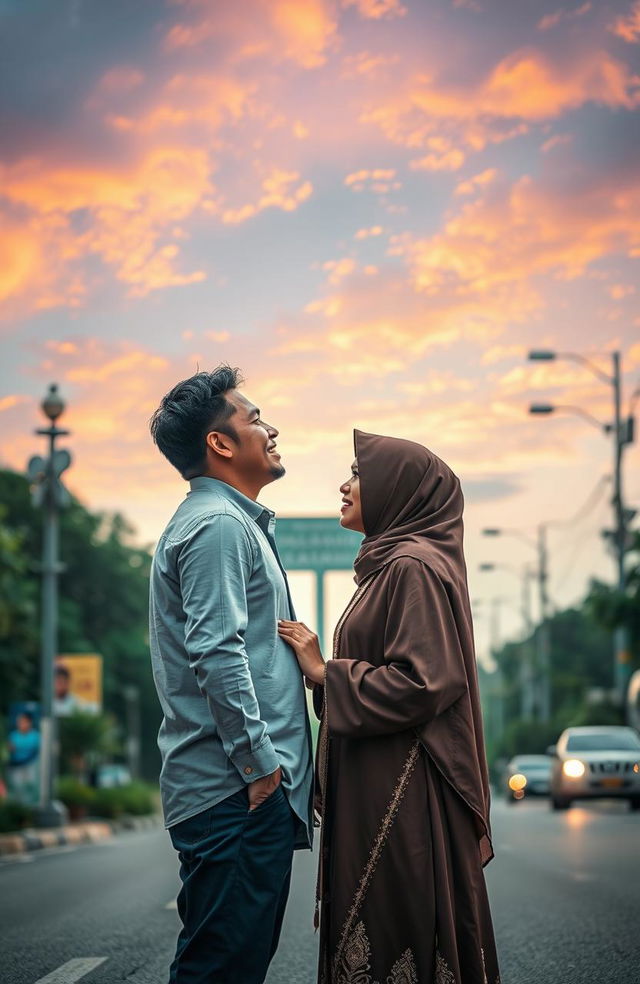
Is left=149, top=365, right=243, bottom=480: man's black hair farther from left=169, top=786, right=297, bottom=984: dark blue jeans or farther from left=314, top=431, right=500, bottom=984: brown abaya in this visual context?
left=169, top=786, right=297, bottom=984: dark blue jeans

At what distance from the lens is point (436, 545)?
3.95m

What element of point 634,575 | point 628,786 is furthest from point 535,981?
point 634,575

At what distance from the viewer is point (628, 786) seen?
79.6ft

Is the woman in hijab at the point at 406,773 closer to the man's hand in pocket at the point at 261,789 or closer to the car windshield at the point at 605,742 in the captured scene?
the man's hand in pocket at the point at 261,789

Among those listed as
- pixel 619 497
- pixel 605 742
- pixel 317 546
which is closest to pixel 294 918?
pixel 605 742

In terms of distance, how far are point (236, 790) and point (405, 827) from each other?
1.52ft

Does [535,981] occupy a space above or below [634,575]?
below

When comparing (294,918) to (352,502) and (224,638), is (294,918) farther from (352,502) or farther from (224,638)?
(224,638)

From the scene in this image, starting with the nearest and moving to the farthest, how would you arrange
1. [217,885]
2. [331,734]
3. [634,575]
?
[217,885], [331,734], [634,575]

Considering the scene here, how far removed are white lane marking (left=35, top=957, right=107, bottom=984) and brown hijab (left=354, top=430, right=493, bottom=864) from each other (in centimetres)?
301

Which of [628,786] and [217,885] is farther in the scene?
[628,786]

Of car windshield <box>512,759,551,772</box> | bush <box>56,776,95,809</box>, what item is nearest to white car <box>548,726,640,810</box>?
bush <box>56,776,95,809</box>

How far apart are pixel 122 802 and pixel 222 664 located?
31.9m

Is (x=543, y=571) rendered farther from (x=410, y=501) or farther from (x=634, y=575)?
(x=410, y=501)
